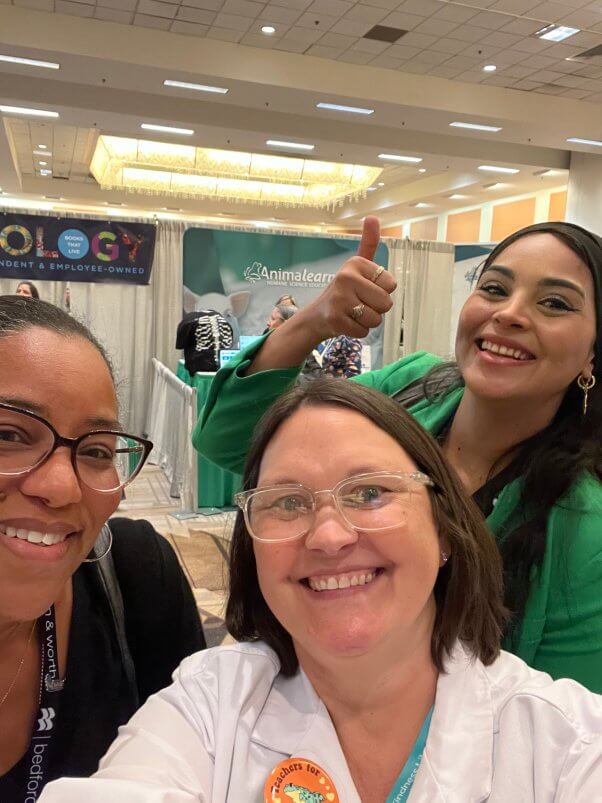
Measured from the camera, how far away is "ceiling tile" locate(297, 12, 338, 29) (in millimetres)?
6148

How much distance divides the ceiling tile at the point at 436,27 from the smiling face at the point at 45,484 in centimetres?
665

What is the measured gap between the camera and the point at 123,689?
1156 mm

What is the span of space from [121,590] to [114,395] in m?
0.41

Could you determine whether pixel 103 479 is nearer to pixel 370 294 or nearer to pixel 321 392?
pixel 321 392

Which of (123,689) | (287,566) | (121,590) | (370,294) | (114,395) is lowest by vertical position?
(123,689)

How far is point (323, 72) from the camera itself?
23.5ft

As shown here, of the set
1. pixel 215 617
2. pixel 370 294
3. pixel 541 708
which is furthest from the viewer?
pixel 215 617

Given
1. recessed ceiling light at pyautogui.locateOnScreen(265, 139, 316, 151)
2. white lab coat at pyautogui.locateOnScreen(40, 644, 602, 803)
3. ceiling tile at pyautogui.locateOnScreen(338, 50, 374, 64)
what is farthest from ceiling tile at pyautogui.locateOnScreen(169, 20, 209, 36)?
white lab coat at pyautogui.locateOnScreen(40, 644, 602, 803)

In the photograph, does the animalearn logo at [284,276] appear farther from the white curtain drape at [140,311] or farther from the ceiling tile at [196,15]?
the ceiling tile at [196,15]

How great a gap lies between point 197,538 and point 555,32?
6.18m

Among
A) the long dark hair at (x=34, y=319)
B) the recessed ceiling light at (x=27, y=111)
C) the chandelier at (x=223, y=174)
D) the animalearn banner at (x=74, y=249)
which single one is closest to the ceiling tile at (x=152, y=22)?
the recessed ceiling light at (x=27, y=111)

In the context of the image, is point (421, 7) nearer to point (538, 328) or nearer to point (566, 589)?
point (538, 328)

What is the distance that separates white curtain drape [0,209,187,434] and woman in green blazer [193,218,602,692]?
528 cm

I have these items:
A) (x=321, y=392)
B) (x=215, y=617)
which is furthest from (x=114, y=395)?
(x=215, y=617)
